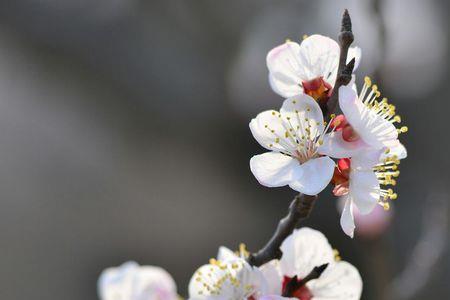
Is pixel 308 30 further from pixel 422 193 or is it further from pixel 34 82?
pixel 34 82

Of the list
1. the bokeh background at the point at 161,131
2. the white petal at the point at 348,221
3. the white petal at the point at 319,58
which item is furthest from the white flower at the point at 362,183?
the bokeh background at the point at 161,131

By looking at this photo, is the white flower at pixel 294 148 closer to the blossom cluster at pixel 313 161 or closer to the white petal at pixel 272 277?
the blossom cluster at pixel 313 161

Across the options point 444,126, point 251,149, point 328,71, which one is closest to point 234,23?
point 251,149

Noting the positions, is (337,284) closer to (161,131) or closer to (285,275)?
(285,275)

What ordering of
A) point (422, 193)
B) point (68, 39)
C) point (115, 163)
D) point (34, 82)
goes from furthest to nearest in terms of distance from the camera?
point (115, 163) < point (422, 193) < point (34, 82) < point (68, 39)

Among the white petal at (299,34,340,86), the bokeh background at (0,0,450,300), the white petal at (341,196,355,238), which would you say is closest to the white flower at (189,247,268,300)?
the white petal at (341,196,355,238)

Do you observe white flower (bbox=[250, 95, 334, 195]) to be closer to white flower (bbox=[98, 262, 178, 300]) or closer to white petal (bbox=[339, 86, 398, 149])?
white petal (bbox=[339, 86, 398, 149])

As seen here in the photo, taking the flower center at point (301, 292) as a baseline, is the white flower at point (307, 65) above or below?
above
